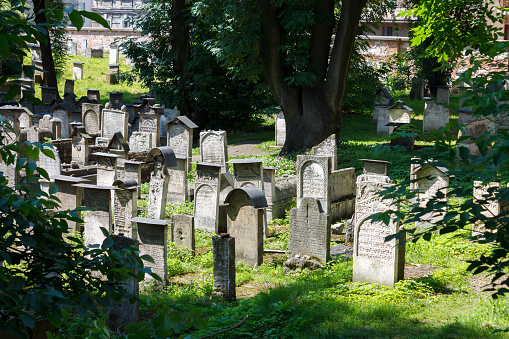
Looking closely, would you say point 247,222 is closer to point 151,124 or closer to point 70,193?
point 70,193

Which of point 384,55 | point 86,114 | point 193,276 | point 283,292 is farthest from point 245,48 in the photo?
point 384,55

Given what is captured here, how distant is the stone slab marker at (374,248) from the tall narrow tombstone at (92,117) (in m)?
12.0

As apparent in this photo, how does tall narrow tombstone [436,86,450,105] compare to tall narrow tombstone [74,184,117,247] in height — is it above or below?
above

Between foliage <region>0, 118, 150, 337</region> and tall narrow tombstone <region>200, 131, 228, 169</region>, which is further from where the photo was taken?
tall narrow tombstone <region>200, 131, 228, 169</region>

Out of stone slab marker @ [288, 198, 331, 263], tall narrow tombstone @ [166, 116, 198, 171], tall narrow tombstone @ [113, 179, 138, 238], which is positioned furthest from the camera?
tall narrow tombstone @ [166, 116, 198, 171]

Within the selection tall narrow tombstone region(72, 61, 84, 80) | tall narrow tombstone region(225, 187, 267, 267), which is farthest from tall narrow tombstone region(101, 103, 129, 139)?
tall narrow tombstone region(72, 61, 84, 80)

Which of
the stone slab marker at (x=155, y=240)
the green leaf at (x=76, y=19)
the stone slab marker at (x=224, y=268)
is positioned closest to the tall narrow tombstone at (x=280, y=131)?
the stone slab marker at (x=155, y=240)

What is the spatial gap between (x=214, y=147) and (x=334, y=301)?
23.8 feet

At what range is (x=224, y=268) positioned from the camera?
725 centimetres

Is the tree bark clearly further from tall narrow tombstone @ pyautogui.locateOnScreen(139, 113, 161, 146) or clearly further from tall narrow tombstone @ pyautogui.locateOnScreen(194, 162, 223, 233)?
tall narrow tombstone @ pyautogui.locateOnScreen(194, 162, 223, 233)

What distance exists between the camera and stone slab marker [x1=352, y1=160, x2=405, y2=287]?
7516mm

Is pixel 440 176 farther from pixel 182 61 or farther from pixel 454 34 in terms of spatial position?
pixel 182 61

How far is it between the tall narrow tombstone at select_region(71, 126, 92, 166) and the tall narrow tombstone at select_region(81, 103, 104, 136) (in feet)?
11.3

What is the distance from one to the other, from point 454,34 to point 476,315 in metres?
8.41
